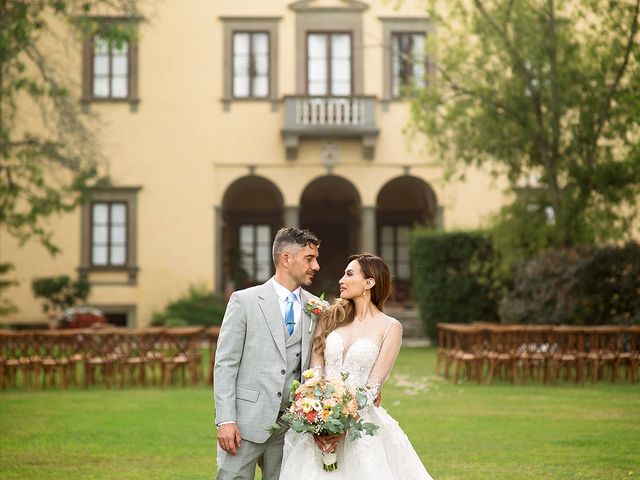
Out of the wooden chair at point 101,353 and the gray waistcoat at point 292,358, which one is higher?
the gray waistcoat at point 292,358

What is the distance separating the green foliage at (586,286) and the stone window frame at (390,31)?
33.6 feet

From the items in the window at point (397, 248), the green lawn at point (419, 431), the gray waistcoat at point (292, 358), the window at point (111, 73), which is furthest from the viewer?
the window at point (397, 248)

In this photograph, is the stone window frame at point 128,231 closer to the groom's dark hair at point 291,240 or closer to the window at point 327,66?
the window at point 327,66

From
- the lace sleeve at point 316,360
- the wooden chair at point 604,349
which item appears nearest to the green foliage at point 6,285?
the wooden chair at point 604,349

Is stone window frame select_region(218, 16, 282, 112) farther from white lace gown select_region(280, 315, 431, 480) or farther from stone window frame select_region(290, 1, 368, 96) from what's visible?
white lace gown select_region(280, 315, 431, 480)

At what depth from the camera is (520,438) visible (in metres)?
11.3

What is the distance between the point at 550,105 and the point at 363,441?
15.6 metres

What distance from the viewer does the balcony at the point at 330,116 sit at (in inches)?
1115

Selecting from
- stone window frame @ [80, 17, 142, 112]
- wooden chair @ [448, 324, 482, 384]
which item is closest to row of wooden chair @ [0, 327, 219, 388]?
wooden chair @ [448, 324, 482, 384]

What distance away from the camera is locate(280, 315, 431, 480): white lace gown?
5.91m

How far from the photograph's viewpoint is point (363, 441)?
6066 mm

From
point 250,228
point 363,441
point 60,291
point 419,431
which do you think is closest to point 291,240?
point 363,441

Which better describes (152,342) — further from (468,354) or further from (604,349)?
(604,349)

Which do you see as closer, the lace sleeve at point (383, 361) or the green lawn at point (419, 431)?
the lace sleeve at point (383, 361)
